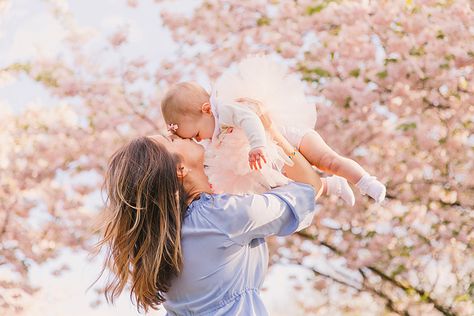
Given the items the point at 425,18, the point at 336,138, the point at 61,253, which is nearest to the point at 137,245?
the point at 336,138

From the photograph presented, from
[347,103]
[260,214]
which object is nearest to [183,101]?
[260,214]

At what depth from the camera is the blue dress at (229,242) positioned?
8.01 feet

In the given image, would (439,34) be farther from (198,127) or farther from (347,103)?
(198,127)

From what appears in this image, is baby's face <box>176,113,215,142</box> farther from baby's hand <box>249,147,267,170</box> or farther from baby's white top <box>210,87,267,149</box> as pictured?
baby's hand <box>249,147,267,170</box>

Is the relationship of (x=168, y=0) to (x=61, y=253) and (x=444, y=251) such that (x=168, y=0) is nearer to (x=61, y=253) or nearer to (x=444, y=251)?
(x=61, y=253)

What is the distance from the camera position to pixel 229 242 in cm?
246

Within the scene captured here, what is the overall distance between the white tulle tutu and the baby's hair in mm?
100

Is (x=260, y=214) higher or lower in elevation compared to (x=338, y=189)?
higher

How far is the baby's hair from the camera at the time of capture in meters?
2.79

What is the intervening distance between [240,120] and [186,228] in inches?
13.8

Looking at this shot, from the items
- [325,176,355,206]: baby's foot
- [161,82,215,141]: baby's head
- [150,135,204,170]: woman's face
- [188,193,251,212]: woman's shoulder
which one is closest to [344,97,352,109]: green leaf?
[325,176,355,206]: baby's foot

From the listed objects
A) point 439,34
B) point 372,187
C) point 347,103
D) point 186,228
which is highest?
point 186,228

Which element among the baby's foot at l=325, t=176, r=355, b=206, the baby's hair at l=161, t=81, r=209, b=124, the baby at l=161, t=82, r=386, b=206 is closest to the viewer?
the baby at l=161, t=82, r=386, b=206

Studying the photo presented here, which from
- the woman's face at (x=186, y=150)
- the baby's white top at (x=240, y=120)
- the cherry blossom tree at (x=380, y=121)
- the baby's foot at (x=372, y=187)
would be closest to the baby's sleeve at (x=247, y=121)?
the baby's white top at (x=240, y=120)
